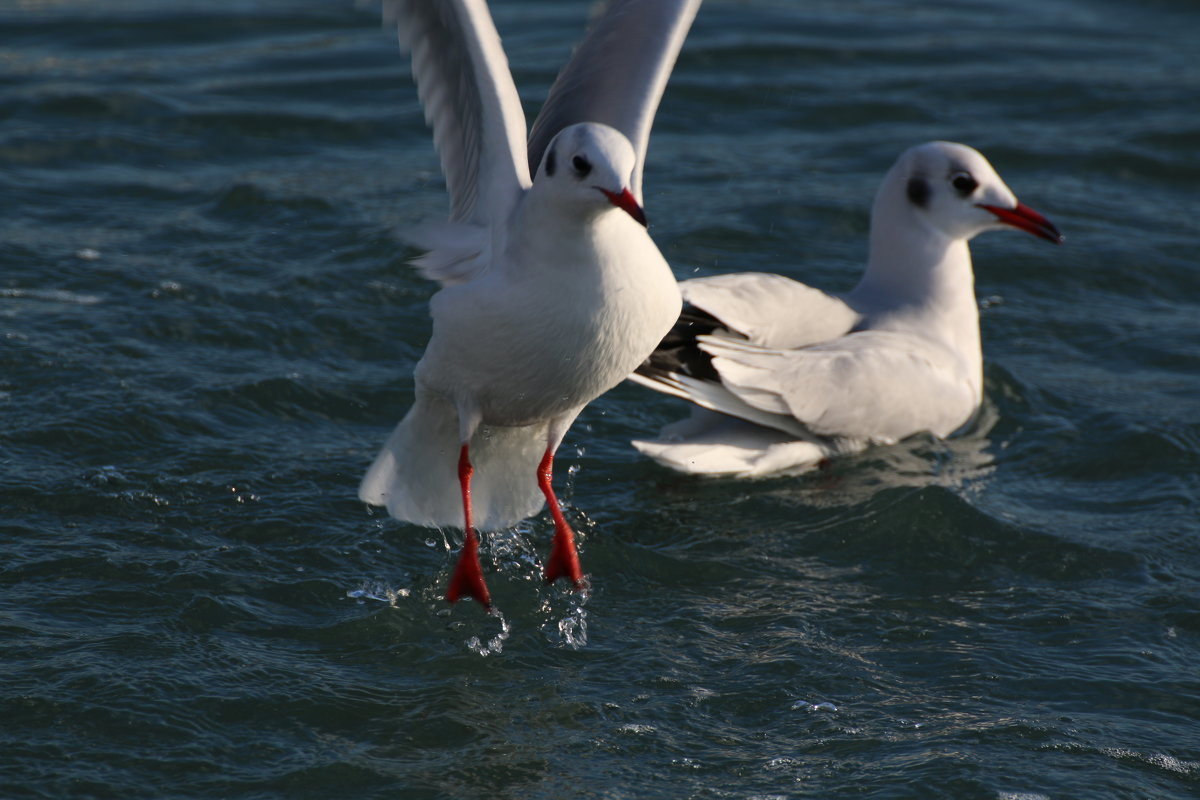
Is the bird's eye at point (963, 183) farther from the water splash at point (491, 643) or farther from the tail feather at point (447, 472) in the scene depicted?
the water splash at point (491, 643)

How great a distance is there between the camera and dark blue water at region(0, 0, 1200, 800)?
4562mm

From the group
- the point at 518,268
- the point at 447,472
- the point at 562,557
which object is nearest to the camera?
the point at 518,268

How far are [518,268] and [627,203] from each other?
542 mm

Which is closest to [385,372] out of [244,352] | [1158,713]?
[244,352]

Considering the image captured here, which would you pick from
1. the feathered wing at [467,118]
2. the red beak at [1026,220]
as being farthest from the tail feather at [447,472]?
the red beak at [1026,220]

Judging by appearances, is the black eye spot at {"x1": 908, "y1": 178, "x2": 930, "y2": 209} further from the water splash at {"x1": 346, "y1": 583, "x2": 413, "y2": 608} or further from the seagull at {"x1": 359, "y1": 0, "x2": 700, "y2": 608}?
the water splash at {"x1": 346, "y1": 583, "x2": 413, "y2": 608}

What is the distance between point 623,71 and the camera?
542 cm

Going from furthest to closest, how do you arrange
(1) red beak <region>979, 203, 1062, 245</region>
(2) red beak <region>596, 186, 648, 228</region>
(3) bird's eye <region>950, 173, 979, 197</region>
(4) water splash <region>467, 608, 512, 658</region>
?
(3) bird's eye <region>950, 173, 979, 197</region>, (1) red beak <region>979, 203, 1062, 245</region>, (4) water splash <region>467, 608, 512, 658</region>, (2) red beak <region>596, 186, 648, 228</region>

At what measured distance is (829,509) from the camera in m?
6.20

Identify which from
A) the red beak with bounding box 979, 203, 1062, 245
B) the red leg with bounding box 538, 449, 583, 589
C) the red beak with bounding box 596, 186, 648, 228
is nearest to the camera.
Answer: the red beak with bounding box 596, 186, 648, 228

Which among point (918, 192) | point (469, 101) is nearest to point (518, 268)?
point (469, 101)

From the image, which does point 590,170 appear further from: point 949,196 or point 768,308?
point 949,196

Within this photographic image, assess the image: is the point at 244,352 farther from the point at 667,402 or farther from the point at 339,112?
the point at 339,112

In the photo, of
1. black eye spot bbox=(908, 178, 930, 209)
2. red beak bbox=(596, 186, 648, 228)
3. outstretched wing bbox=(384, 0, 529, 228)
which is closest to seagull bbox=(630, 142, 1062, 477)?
black eye spot bbox=(908, 178, 930, 209)
